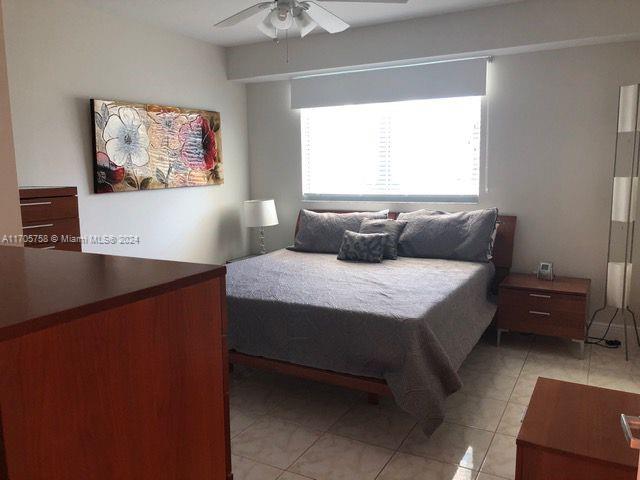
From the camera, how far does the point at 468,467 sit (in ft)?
7.55

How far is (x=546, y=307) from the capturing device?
11.8ft

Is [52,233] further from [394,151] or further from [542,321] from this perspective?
[542,321]

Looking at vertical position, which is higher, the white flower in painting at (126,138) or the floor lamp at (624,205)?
the white flower in painting at (126,138)

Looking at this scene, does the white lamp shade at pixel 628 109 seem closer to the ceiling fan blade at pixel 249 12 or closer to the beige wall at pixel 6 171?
the ceiling fan blade at pixel 249 12

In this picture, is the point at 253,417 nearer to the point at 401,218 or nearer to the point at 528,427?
the point at 528,427

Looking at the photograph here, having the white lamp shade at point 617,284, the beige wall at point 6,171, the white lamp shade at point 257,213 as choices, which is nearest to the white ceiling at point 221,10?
the white lamp shade at point 257,213

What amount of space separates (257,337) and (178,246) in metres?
1.89

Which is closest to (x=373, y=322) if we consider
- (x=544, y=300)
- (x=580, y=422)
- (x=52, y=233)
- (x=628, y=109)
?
(x=580, y=422)

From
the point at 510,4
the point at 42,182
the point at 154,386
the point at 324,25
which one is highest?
the point at 510,4

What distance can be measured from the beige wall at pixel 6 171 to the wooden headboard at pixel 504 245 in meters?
3.28

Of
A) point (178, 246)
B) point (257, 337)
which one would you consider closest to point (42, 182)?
point (178, 246)

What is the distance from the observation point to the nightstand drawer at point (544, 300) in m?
3.49

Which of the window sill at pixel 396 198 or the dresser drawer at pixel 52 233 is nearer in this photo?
the dresser drawer at pixel 52 233

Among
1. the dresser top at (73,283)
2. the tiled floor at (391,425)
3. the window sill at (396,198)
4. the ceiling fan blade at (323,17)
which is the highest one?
the ceiling fan blade at (323,17)
